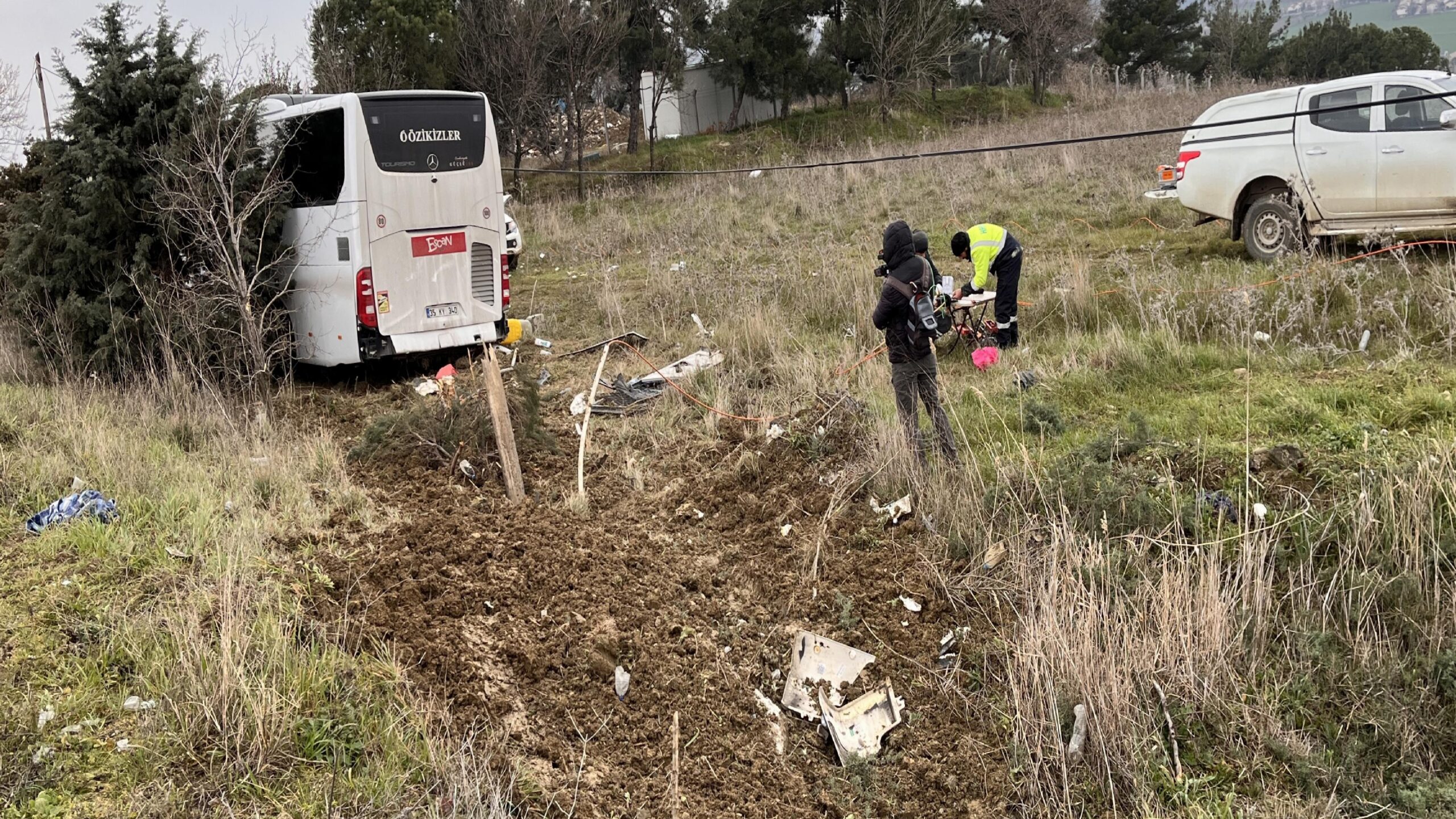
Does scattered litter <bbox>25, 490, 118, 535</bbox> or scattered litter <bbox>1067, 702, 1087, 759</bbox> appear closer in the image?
scattered litter <bbox>1067, 702, 1087, 759</bbox>

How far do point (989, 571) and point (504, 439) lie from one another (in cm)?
297

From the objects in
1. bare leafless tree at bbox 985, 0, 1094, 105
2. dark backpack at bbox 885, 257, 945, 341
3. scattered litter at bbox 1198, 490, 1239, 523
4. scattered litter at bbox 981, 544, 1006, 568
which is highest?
bare leafless tree at bbox 985, 0, 1094, 105

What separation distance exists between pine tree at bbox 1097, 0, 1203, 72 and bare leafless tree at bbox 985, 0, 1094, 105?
51.0 inches

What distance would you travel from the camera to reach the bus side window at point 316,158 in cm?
816

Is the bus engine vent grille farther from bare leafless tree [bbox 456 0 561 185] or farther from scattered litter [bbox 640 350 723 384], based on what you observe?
bare leafless tree [bbox 456 0 561 185]

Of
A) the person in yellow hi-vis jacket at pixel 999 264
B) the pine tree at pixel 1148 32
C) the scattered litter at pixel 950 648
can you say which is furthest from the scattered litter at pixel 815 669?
the pine tree at pixel 1148 32

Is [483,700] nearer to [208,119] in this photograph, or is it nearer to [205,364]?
[205,364]

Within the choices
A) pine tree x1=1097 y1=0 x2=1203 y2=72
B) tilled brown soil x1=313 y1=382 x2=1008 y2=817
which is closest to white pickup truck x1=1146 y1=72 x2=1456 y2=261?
tilled brown soil x1=313 y1=382 x2=1008 y2=817

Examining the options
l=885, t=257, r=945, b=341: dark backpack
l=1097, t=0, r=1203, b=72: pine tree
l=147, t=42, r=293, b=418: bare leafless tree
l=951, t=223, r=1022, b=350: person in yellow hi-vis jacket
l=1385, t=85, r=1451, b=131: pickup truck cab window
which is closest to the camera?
l=885, t=257, r=945, b=341: dark backpack

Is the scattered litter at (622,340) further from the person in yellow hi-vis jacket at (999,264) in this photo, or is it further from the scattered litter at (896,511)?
the scattered litter at (896,511)

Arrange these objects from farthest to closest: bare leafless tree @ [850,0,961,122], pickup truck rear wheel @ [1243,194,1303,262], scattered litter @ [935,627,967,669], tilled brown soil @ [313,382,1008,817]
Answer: bare leafless tree @ [850,0,961,122]
pickup truck rear wheel @ [1243,194,1303,262]
scattered litter @ [935,627,967,669]
tilled brown soil @ [313,382,1008,817]

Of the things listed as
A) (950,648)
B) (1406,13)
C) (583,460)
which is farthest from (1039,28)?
(1406,13)

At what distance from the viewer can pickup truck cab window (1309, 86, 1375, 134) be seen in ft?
30.2

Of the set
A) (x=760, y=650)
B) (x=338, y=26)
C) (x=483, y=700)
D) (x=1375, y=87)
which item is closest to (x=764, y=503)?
(x=760, y=650)
